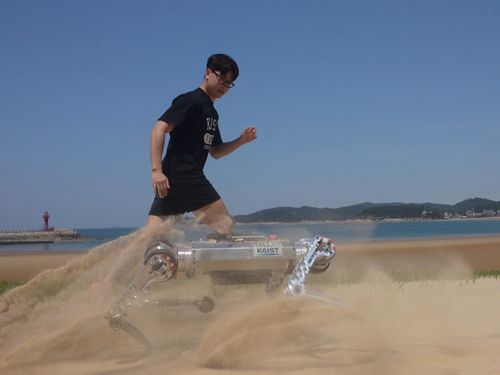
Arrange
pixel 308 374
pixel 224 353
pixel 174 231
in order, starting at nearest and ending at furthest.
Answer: pixel 308 374
pixel 224 353
pixel 174 231

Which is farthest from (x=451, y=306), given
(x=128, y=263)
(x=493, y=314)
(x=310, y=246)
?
(x=128, y=263)

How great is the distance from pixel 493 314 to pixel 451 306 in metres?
0.39

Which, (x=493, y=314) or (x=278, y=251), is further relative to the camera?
(x=493, y=314)

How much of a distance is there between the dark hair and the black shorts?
2.81 ft

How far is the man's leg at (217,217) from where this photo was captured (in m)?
3.34

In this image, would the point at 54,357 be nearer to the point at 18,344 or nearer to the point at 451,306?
the point at 18,344

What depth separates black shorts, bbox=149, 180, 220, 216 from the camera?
129 inches

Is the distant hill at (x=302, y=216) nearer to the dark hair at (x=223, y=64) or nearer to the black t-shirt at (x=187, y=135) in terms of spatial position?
the black t-shirt at (x=187, y=135)

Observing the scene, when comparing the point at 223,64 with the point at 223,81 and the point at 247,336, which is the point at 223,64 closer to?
the point at 223,81

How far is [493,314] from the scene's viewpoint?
3400mm

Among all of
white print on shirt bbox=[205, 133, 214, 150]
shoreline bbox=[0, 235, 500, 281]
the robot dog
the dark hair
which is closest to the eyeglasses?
the dark hair

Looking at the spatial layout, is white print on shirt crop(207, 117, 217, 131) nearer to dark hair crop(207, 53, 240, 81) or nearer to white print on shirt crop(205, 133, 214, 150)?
white print on shirt crop(205, 133, 214, 150)

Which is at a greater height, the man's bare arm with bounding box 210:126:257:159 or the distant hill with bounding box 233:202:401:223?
the man's bare arm with bounding box 210:126:257:159

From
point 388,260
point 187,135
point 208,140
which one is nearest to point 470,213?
point 388,260
